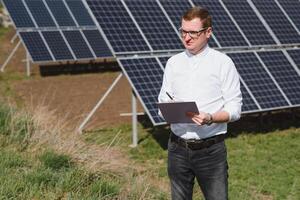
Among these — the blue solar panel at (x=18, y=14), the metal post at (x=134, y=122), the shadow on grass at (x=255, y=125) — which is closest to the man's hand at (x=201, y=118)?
the metal post at (x=134, y=122)

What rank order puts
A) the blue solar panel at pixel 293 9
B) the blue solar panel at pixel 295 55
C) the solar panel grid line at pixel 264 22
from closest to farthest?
the blue solar panel at pixel 295 55
the solar panel grid line at pixel 264 22
the blue solar panel at pixel 293 9

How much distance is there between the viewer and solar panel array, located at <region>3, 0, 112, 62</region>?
18.6 m

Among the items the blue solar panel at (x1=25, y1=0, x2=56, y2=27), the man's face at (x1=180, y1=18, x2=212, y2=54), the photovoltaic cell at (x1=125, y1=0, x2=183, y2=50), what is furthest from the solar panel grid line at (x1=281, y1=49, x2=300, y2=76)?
the blue solar panel at (x1=25, y1=0, x2=56, y2=27)

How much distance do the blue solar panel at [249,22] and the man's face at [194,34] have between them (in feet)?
25.8

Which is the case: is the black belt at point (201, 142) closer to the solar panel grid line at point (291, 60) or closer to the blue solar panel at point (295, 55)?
the solar panel grid line at point (291, 60)

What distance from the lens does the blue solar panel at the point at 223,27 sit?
11602mm

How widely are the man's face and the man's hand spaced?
1.88ft

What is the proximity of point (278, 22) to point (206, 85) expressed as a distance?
9336mm

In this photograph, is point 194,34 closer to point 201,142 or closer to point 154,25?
point 201,142

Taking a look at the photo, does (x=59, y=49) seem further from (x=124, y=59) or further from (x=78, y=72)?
(x=124, y=59)

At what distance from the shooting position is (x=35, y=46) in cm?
1856

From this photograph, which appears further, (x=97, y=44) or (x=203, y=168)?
(x=97, y=44)

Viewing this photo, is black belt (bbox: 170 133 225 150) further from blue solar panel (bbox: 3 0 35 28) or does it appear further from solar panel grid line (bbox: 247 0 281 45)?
blue solar panel (bbox: 3 0 35 28)

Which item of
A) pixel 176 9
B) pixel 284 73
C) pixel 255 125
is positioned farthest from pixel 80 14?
pixel 284 73
